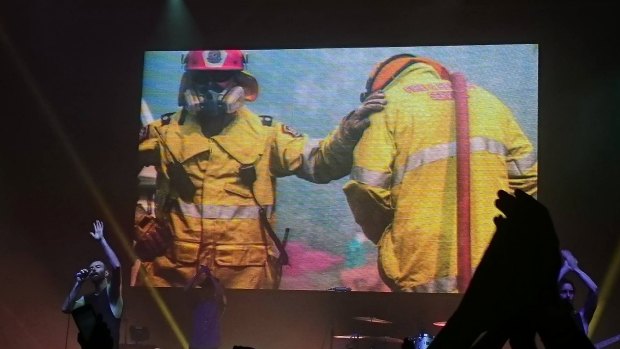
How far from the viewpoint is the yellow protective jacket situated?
5172 mm

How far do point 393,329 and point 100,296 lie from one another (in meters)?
2.27

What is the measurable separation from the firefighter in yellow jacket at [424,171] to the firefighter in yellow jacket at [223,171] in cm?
18

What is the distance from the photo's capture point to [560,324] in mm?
875

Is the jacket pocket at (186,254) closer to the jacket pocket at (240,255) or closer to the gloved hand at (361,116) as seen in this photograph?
A: the jacket pocket at (240,255)

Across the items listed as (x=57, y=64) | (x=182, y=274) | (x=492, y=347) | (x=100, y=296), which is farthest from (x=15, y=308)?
(x=492, y=347)

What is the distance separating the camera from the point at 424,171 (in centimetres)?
504

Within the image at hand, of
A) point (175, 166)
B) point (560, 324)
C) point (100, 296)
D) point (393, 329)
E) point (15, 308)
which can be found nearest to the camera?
point (560, 324)

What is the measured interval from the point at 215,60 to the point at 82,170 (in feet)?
4.81

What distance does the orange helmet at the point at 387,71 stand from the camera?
5191 millimetres

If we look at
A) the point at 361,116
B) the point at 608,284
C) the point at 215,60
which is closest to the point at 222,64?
the point at 215,60

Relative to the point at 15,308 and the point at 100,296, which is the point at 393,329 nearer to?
the point at 100,296

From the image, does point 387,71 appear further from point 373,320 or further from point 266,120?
point 373,320

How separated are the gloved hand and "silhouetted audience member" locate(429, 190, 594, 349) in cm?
426

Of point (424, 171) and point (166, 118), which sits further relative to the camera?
point (166, 118)
